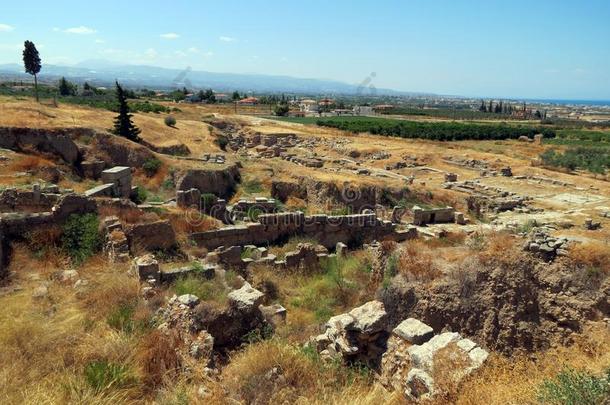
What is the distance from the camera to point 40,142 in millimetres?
21578

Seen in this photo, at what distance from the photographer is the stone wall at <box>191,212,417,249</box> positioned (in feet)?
45.4

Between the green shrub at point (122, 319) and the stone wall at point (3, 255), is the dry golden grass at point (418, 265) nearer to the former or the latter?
the green shrub at point (122, 319)

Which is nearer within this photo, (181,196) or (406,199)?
(181,196)

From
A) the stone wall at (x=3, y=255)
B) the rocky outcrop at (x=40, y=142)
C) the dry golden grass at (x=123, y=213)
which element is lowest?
the stone wall at (x=3, y=255)

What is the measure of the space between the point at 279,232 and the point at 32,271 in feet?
23.9

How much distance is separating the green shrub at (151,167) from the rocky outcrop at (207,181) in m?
1.34

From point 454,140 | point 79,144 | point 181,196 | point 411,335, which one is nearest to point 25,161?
point 79,144

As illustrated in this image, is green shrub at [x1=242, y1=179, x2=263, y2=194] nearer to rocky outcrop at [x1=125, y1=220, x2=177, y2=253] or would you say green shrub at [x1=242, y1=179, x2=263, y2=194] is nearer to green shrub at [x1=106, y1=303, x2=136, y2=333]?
rocky outcrop at [x1=125, y1=220, x2=177, y2=253]

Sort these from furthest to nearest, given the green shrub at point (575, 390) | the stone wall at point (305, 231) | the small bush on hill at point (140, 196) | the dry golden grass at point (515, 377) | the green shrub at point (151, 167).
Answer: the green shrub at point (151, 167), the small bush on hill at point (140, 196), the stone wall at point (305, 231), the dry golden grass at point (515, 377), the green shrub at point (575, 390)

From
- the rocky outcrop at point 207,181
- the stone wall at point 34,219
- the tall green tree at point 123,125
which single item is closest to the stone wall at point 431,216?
the rocky outcrop at point 207,181

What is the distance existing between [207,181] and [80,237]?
11678 millimetres

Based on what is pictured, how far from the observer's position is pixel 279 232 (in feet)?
48.7

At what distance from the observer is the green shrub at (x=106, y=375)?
507cm

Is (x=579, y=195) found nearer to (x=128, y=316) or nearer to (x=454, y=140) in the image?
(x=128, y=316)
